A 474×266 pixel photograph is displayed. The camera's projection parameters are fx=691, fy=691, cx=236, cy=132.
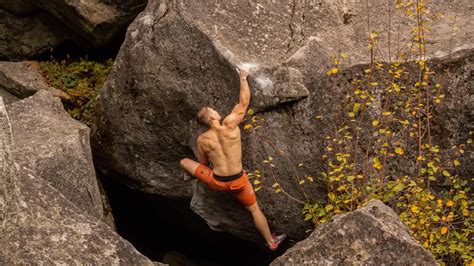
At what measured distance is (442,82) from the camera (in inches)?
318

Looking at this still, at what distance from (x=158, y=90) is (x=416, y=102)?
3.29m

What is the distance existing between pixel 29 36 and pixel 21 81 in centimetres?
98

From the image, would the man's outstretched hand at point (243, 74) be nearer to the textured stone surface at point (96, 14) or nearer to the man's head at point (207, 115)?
the man's head at point (207, 115)

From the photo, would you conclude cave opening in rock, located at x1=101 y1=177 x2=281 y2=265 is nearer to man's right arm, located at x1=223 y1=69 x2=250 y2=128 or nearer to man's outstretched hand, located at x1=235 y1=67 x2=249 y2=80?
man's right arm, located at x1=223 y1=69 x2=250 y2=128

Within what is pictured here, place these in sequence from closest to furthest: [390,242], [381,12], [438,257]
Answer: [390,242] → [438,257] → [381,12]

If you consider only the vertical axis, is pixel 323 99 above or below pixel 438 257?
above

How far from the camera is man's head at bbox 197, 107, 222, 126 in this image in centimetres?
838

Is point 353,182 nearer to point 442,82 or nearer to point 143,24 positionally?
point 442,82

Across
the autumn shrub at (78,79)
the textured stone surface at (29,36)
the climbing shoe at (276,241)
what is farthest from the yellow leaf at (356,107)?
the textured stone surface at (29,36)

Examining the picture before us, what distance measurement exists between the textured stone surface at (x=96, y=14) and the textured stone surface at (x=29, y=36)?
48 centimetres

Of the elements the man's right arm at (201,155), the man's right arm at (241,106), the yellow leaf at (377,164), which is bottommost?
the man's right arm at (201,155)

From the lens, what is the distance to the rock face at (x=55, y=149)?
767 cm

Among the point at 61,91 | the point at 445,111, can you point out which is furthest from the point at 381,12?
the point at 61,91

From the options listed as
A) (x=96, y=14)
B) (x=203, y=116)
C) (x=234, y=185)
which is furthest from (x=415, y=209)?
(x=96, y=14)
